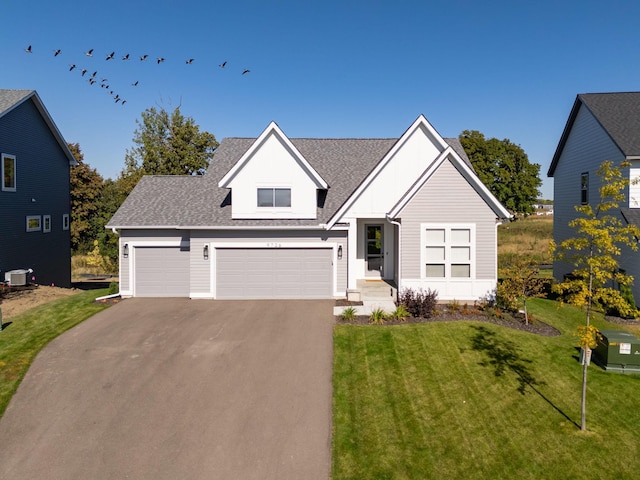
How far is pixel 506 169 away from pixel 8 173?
158 feet

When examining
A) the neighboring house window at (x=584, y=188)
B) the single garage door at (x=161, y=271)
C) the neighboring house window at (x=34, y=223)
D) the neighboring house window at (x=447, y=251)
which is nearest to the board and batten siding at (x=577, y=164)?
the neighboring house window at (x=584, y=188)

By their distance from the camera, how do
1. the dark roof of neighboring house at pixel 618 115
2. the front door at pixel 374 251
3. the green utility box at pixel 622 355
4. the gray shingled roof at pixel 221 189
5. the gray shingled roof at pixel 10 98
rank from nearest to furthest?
the green utility box at pixel 622 355, the dark roof of neighboring house at pixel 618 115, the gray shingled roof at pixel 221 189, the front door at pixel 374 251, the gray shingled roof at pixel 10 98

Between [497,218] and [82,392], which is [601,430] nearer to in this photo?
[497,218]

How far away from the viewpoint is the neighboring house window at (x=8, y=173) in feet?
68.7

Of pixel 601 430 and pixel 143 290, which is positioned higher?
pixel 143 290

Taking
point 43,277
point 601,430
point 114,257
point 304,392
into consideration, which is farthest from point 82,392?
point 114,257

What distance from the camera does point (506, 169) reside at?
48.4 m

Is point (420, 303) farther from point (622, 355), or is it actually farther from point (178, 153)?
point (178, 153)

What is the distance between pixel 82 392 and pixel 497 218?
582 inches

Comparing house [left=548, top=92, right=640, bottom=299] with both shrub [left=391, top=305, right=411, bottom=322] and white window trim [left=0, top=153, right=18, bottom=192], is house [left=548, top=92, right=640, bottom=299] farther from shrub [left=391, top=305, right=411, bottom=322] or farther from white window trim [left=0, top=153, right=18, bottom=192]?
white window trim [left=0, top=153, right=18, bottom=192]

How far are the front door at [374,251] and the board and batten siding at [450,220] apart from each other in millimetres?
4174

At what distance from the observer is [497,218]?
15562 mm

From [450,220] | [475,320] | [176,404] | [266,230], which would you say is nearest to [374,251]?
[450,220]

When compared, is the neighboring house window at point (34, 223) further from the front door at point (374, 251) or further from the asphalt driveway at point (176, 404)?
the front door at point (374, 251)
